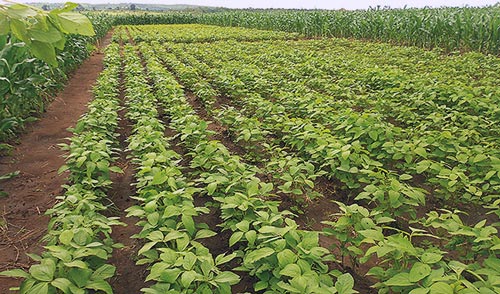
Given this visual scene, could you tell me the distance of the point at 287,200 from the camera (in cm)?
383

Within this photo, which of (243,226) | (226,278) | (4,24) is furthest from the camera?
(243,226)

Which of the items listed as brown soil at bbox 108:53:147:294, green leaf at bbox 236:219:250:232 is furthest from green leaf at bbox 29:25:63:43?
brown soil at bbox 108:53:147:294

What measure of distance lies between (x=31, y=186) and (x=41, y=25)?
3866 mm

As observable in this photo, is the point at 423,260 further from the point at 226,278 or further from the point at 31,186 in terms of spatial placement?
the point at 31,186

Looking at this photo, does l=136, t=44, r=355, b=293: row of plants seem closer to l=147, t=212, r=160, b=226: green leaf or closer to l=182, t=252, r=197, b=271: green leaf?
l=182, t=252, r=197, b=271: green leaf

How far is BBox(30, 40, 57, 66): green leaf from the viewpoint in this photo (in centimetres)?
103

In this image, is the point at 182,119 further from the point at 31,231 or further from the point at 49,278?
the point at 49,278

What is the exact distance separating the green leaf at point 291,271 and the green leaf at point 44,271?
1255mm

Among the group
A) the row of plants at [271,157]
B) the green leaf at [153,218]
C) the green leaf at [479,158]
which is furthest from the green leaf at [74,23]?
the green leaf at [479,158]

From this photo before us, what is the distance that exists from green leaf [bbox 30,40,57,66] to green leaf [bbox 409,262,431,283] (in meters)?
1.94

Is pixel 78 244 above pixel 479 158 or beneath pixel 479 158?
beneath

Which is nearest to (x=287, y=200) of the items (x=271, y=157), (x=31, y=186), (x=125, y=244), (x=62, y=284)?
(x=271, y=157)

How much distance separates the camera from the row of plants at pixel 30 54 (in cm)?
97

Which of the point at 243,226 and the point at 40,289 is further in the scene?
the point at 243,226
